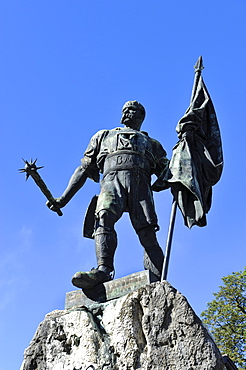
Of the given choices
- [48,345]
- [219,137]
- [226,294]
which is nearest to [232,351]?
[226,294]

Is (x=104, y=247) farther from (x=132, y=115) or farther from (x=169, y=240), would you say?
(x=132, y=115)

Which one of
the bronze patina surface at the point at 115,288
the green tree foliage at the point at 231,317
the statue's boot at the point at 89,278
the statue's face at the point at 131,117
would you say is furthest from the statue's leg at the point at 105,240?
the green tree foliage at the point at 231,317

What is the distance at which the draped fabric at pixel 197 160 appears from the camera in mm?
7629

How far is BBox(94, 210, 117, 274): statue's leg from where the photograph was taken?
7213 mm

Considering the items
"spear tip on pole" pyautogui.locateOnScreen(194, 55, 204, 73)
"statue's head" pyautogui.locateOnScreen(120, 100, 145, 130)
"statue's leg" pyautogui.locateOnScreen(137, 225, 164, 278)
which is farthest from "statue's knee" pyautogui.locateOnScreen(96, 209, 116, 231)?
"spear tip on pole" pyautogui.locateOnScreen(194, 55, 204, 73)

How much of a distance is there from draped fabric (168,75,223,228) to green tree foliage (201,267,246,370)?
8376mm

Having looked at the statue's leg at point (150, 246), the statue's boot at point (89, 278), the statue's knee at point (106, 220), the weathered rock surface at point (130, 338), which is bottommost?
the weathered rock surface at point (130, 338)

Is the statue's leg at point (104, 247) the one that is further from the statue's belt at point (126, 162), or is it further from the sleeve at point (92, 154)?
the sleeve at point (92, 154)

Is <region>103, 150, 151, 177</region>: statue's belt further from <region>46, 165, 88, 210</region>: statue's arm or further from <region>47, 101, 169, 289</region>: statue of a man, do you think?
<region>46, 165, 88, 210</region>: statue's arm

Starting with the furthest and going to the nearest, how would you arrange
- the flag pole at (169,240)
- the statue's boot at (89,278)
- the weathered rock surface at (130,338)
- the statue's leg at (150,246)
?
the statue's leg at (150,246) < the flag pole at (169,240) < the statue's boot at (89,278) < the weathered rock surface at (130,338)

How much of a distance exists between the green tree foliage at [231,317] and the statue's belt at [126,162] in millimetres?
8841

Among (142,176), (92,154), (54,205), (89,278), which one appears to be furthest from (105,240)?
(92,154)

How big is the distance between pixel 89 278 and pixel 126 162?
57.1 inches

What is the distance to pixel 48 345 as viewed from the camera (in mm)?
6688
